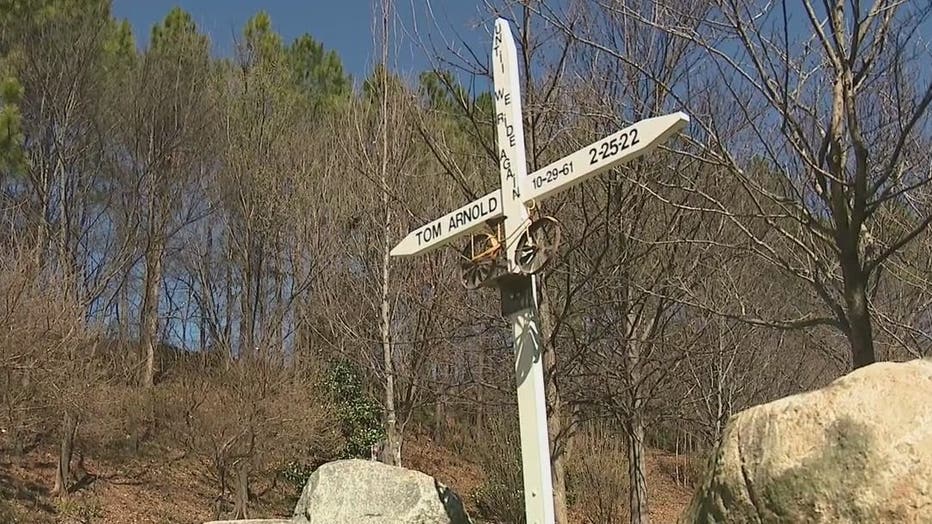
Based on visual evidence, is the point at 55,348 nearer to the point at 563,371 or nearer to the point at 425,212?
the point at 425,212

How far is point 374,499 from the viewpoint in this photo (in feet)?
21.6

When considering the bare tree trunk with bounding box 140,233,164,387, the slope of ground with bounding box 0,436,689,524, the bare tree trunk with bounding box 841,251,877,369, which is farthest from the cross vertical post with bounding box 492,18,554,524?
the bare tree trunk with bounding box 140,233,164,387

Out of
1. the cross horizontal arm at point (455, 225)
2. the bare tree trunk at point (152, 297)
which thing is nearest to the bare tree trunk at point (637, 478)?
the cross horizontal arm at point (455, 225)

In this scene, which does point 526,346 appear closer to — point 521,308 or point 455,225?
point 521,308

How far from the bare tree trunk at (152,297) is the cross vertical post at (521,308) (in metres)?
15.3

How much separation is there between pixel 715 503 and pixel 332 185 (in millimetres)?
12921

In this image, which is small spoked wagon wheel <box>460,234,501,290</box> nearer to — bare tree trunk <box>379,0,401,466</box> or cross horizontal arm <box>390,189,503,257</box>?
cross horizontal arm <box>390,189,503,257</box>

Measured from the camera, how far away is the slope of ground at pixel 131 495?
1256 centimetres

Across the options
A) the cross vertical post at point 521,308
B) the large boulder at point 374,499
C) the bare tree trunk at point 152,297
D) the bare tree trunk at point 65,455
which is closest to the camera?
the cross vertical post at point 521,308

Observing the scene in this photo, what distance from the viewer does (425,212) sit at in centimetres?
1077

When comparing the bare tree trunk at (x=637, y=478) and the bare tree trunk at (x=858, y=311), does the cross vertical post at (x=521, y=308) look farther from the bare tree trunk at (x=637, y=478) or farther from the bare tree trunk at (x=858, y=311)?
the bare tree trunk at (x=637, y=478)

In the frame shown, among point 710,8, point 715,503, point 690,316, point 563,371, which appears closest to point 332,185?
point 690,316

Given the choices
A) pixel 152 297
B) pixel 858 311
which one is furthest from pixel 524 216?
pixel 152 297

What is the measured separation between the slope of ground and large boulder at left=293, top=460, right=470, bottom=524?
650cm
